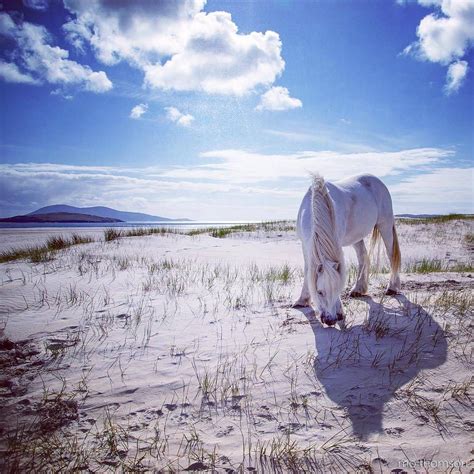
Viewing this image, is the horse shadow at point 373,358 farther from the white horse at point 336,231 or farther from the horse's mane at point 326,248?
the horse's mane at point 326,248

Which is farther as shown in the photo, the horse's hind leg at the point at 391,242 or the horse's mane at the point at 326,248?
the horse's hind leg at the point at 391,242

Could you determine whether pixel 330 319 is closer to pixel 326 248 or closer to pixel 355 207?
pixel 326 248

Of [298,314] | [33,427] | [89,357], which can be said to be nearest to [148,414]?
[33,427]

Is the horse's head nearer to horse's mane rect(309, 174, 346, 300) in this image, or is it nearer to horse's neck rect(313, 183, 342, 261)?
horse's mane rect(309, 174, 346, 300)

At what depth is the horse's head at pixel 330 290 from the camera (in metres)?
3.41

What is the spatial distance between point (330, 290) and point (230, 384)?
1629mm

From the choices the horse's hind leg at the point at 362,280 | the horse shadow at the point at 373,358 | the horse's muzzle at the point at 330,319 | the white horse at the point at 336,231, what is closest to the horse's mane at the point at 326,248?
the white horse at the point at 336,231

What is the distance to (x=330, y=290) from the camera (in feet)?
11.3

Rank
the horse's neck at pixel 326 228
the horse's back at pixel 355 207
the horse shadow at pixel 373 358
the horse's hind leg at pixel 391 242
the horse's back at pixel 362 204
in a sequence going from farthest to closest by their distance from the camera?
1. the horse's hind leg at pixel 391 242
2. the horse's back at pixel 362 204
3. the horse's back at pixel 355 207
4. the horse's neck at pixel 326 228
5. the horse shadow at pixel 373 358

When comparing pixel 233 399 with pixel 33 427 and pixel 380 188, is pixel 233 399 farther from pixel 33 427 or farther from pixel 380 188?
pixel 380 188

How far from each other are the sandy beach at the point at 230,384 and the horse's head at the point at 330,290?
208mm

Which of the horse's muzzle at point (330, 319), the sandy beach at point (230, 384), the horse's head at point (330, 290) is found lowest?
the sandy beach at point (230, 384)

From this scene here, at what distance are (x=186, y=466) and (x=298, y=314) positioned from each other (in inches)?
109

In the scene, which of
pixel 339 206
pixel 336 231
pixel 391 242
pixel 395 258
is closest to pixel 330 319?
pixel 336 231
